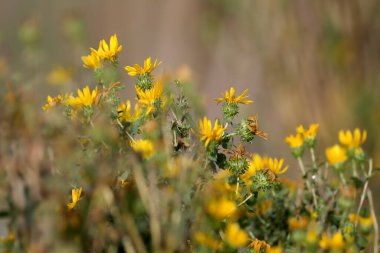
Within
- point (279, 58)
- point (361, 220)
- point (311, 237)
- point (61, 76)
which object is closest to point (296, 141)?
point (361, 220)

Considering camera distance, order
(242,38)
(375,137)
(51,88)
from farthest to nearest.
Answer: (51,88), (242,38), (375,137)

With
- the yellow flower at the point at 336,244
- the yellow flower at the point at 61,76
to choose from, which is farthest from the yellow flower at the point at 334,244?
the yellow flower at the point at 61,76

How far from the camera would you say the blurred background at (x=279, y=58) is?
4051 mm

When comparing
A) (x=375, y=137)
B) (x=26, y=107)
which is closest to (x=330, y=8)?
(x=375, y=137)

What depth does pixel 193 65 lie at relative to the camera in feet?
18.2

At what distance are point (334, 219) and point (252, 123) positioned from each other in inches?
12.4

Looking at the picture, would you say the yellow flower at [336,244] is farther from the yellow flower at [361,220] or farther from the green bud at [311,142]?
the green bud at [311,142]

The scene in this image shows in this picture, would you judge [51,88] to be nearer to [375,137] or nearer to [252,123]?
[375,137]

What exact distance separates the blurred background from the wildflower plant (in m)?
1.36

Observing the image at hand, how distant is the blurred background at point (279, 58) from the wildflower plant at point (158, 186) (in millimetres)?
1356

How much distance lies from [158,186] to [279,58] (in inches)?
118

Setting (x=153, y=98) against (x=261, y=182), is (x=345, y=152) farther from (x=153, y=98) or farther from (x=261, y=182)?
(x=153, y=98)

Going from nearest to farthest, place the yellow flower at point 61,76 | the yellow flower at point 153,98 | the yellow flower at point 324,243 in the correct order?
the yellow flower at point 324,243 < the yellow flower at point 153,98 < the yellow flower at point 61,76

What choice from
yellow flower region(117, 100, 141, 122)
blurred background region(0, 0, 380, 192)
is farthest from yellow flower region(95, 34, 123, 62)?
blurred background region(0, 0, 380, 192)
